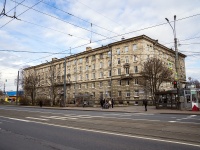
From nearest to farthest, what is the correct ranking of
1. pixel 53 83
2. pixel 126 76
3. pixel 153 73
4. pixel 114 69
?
1. pixel 153 73
2. pixel 53 83
3. pixel 126 76
4. pixel 114 69

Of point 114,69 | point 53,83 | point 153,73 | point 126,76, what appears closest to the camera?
point 153,73

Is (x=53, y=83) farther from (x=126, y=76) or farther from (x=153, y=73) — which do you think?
(x=153, y=73)

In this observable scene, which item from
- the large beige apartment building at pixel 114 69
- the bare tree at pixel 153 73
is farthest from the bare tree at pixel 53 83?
the bare tree at pixel 153 73

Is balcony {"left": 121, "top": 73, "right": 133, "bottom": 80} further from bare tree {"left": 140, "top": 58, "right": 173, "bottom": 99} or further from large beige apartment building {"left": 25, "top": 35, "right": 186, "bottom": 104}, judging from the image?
bare tree {"left": 140, "top": 58, "right": 173, "bottom": 99}

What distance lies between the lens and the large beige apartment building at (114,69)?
170ft

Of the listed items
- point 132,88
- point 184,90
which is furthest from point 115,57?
point 184,90

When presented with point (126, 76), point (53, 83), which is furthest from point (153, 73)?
point (53, 83)

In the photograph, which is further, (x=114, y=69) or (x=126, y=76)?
(x=114, y=69)

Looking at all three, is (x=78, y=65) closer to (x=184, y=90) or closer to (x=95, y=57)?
(x=95, y=57)

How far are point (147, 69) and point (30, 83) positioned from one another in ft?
105

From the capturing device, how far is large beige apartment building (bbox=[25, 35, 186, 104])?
51.7 meters

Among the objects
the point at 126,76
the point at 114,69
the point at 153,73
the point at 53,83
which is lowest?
the point at 53,83

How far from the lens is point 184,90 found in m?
25.7

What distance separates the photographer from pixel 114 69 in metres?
57.3
